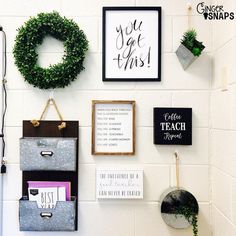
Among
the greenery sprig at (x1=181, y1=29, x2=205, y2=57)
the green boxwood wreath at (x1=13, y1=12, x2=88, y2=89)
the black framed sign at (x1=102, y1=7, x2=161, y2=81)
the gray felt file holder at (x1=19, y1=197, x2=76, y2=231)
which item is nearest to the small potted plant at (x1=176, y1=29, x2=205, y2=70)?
the greenery sprig at (x1=181, y1=29, x2=205, y2=57)

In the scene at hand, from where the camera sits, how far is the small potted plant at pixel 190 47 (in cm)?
120

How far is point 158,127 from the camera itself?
1.26m

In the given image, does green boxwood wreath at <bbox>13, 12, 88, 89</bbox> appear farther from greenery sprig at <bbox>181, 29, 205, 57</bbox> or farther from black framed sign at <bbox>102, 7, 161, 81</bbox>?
greenery sprig at <bbox>181, 29, 205, 57</bbox>

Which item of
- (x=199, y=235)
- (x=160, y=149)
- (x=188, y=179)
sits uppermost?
(x=160, y=149)

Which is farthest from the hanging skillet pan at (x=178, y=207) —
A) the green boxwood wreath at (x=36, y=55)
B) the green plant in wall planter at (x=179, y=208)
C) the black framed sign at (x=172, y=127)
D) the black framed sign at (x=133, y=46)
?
the green boxwood wreath at (x=36, y=55)

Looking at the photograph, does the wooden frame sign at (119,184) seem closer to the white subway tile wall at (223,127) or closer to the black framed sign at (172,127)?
the black framed sign at (172,127)

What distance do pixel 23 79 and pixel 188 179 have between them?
87 centimetres

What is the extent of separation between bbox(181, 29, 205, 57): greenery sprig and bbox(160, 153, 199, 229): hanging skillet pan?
59 centimetres

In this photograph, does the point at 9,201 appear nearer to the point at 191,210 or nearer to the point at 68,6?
the point at 191,210

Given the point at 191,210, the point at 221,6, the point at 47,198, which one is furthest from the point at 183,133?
the point at 47,198

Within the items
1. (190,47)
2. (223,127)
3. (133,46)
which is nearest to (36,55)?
(133,46)

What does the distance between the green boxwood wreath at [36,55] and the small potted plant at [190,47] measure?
1.38 ft

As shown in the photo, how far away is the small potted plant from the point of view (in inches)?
47.4

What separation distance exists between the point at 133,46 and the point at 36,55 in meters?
0.43
